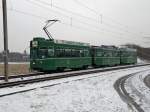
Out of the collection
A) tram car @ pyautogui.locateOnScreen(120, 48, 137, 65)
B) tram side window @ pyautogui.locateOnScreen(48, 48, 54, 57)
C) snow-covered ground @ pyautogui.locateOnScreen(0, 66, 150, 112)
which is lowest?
snow-covered ground @ pyautogui.locateOnScreen(0, 66, 150, 112)

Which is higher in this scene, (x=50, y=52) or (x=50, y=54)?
(x=50, y=52)

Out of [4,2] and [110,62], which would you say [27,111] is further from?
[110,62]

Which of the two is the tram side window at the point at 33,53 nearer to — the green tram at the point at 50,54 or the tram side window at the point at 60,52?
the green tram at the point at 50,54

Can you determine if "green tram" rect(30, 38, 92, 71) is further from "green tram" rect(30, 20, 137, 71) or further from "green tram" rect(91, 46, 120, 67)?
"green tram" rect(91, 46, 120, 67)

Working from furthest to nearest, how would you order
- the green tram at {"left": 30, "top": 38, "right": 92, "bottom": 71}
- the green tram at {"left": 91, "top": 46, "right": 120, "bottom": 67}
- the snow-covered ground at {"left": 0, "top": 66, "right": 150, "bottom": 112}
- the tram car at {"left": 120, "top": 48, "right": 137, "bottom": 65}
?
the tram car at {"left": 120, "top": 48, "right": 137, "bottom": 65}, the green tram at {"left": 91, "top": 46, "right": 120, "bottom": 67}, the green tram at {"left": 30, "top": 38, "right": 92, "bottom": 71}, the snow-covered ground at {"left": 0, "top": 66, "right": 150, "bottom": 112}

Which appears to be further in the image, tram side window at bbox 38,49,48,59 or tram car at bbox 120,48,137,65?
tram car at bbox 120,48,137,65

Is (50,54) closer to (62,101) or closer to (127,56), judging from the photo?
(62,101)

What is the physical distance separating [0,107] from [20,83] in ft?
26.2

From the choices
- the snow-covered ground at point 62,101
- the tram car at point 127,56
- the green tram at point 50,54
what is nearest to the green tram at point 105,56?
the tram car at point 127,56

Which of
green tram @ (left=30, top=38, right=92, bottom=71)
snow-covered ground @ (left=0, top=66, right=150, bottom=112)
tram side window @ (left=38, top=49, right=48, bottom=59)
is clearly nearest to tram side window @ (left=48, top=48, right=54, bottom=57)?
green tram @ (left=30, top=38, right=92, bottom=71)

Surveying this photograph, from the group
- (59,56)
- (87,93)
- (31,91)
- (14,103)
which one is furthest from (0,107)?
(59,56)

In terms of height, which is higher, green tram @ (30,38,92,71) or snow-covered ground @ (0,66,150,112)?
green tram @ (30,38,92,71)

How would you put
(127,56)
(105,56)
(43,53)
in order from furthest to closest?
(127,56), (105,56), (43,53)

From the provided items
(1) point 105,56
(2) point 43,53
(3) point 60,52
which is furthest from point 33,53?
(1) point 105,56
